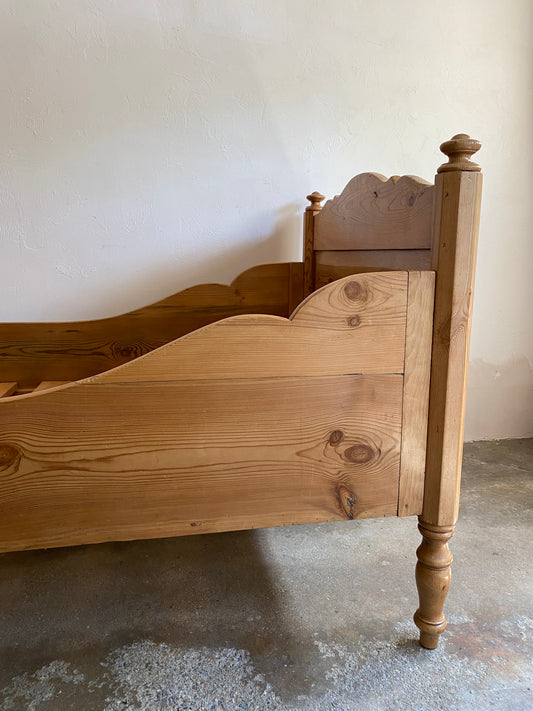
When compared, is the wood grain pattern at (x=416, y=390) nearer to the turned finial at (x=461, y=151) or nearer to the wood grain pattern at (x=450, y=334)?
the wood grain pattern at (x=450, y=334)

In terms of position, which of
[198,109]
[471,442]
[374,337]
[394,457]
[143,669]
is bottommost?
[471,442]

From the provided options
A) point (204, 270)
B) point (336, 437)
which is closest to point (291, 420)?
point (336, 437)

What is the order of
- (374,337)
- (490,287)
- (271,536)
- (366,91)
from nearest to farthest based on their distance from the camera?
(374,337), (271,536), (366,91), (490,287)

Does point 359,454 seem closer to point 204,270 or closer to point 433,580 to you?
point 433,580

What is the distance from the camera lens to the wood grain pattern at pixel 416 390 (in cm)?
90

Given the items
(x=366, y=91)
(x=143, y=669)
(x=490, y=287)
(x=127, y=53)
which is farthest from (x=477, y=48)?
(x=143, y=669)

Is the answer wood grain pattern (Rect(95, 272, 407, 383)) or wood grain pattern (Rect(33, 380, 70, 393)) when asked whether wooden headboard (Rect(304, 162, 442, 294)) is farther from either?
wood grain pattern (Rect(33, 380, 70, 393))

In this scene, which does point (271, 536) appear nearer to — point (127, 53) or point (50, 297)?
point (50, 297)

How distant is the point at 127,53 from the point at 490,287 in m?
1.61

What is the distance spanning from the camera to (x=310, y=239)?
1.68 metres

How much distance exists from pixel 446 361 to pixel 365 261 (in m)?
0.42

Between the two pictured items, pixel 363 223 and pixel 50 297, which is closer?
pixel 363 223

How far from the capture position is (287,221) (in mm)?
1831

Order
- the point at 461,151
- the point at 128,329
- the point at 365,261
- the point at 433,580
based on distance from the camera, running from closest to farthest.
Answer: the point at 461,151
the point at 433,580
the point at 365,261
the point at 128,329
